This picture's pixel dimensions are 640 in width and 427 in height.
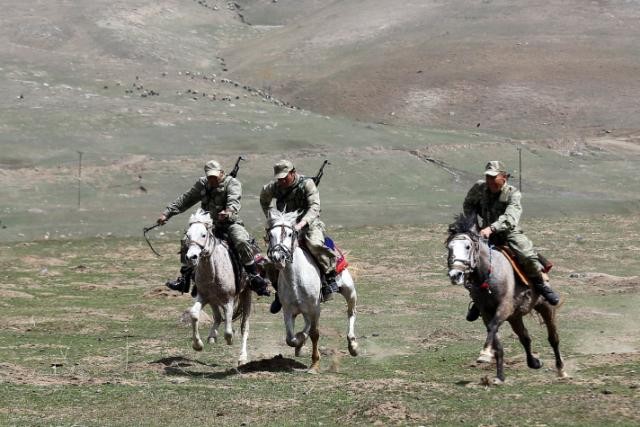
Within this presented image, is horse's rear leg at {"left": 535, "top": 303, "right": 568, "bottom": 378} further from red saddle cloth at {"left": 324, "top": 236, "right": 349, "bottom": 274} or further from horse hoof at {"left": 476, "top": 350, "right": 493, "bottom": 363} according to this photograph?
red saddle cloth at {"left": 324, "top": 236, "right": 349, "bottom": 274}

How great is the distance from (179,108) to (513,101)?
85.1ft

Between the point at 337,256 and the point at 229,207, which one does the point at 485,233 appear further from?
the point at 229,207

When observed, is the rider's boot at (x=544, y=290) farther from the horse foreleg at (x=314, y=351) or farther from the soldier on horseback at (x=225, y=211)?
the soldier on horseback at (x=225, y=211)

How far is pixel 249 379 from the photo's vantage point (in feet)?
53.8

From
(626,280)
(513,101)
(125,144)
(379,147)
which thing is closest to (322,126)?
(379,147)

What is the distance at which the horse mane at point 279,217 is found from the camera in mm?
16812

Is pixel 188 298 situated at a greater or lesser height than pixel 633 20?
lesser

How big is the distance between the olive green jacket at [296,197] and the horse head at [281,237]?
0.82 metres

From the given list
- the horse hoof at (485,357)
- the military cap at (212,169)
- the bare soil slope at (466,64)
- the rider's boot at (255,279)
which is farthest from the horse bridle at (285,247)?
the bare soil slope at (466,64)

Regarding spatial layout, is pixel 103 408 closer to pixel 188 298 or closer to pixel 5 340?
pixel 5 340

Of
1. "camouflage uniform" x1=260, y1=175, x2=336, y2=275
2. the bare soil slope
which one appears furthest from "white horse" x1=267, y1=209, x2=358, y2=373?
the bare soil slope

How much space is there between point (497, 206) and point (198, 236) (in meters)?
4.23

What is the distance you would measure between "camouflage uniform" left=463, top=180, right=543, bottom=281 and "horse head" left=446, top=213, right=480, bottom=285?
59 cm

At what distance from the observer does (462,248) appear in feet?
49.8
